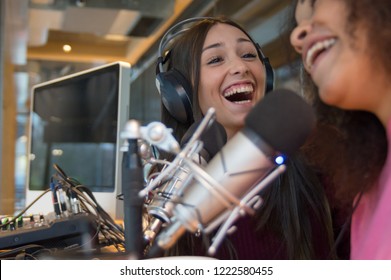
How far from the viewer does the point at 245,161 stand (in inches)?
16.1

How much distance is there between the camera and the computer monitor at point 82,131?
120cm

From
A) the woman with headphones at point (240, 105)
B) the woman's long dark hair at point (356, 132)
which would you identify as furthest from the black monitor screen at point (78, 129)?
the woman's long dark hair at point (356, 132)

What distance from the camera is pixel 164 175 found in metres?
0.46

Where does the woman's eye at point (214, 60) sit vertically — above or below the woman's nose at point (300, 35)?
above

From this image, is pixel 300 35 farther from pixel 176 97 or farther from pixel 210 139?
pixel 176 97

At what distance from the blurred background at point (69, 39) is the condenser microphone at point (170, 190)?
131 cm

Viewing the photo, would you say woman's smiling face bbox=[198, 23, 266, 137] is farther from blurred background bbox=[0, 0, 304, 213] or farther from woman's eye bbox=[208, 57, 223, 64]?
blurred background bbox=[0, 0, 304, 213]

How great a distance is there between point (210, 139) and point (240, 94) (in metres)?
0.41

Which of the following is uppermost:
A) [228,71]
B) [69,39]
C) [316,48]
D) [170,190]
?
[69,39]

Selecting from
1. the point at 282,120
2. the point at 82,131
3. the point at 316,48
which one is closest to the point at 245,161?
the point at 282,120

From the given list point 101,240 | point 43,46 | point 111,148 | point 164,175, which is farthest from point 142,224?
point 43,46

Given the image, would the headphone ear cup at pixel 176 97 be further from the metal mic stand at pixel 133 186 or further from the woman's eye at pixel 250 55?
the metal mic stand at pixel 133 186
